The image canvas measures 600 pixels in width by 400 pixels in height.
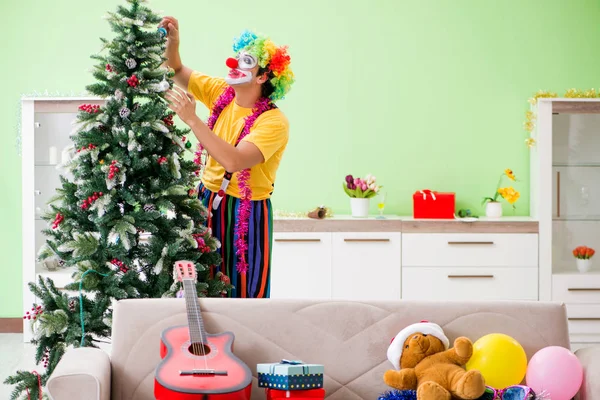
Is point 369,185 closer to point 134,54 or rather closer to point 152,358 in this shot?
point 134,54

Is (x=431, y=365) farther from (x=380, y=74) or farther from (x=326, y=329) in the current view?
(x=380, y=74)

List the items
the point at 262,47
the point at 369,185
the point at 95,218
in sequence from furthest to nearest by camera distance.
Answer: the point at 369,185, the point at 262,47, the point at 95,218

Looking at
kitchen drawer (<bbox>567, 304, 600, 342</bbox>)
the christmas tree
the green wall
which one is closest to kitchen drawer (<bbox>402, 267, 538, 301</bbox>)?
kitchen drawer (<bbox>567, 304, 600, 342</bbox>)

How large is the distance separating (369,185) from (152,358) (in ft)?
11.0

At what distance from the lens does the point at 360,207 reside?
Result: 578 cm

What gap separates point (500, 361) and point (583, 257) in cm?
351

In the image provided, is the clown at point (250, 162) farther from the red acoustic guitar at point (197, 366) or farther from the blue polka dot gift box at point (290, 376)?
the blue polka dot gift box at point (290, 376)

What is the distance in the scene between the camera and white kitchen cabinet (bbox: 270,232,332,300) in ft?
18.4

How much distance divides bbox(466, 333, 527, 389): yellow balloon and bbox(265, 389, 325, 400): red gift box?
0.48m

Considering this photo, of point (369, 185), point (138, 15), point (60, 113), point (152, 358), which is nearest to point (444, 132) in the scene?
point (369, 185)

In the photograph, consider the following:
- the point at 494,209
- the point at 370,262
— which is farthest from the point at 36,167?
the point at 494,209

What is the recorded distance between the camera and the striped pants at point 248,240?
3445 millimetres

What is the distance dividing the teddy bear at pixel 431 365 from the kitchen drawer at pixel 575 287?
3255 mm

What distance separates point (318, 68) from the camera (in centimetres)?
610
